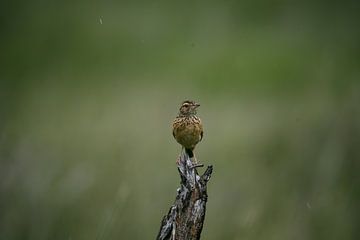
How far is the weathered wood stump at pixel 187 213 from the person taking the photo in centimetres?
643

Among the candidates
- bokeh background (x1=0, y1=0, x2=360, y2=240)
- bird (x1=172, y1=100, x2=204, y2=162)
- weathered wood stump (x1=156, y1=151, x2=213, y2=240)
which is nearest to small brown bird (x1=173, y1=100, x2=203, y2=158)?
bird (x1=172, y1=100, x2=204, y2=162)

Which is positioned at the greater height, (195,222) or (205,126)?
(205,126)

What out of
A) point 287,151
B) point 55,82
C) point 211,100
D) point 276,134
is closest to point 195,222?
point 287,151

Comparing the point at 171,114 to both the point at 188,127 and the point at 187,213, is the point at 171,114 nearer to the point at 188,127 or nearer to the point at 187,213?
the point at 188,127

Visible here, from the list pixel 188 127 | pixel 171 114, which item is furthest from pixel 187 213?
pixel 171 114

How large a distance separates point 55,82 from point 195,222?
10.1m

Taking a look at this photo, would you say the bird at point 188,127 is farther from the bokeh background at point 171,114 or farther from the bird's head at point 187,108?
the bokeh background at point 171,114

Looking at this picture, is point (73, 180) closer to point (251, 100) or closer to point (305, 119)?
point (305, 119)

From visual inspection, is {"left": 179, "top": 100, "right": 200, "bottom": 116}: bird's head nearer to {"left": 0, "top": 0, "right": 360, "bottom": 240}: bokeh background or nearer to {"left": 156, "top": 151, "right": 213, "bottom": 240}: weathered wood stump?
{"left": 0, "top": 0, "right": 360, "bottom": 240}: bokeh background

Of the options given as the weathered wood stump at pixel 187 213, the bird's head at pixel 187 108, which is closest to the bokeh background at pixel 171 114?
the bird's head at pixel 187 108

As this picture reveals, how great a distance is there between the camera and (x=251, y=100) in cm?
1434

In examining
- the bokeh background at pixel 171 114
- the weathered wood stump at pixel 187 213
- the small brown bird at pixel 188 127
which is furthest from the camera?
the bokeh background at pixel 171 114

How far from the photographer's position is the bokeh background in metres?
9.61

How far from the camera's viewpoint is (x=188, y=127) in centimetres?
886
